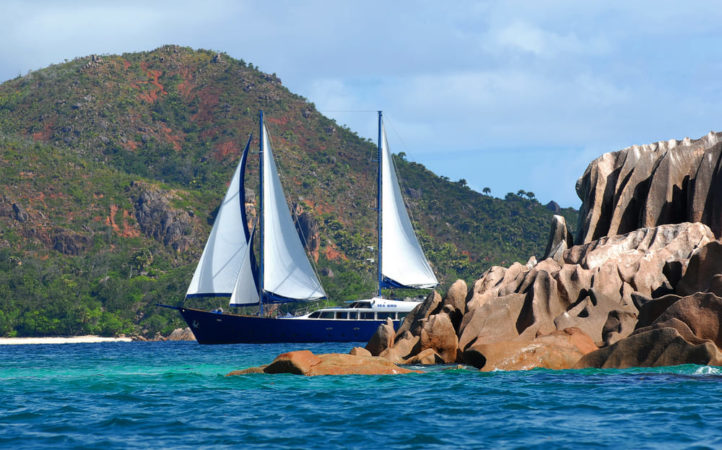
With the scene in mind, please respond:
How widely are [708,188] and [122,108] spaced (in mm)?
162767

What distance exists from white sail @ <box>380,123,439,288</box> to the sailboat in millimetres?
75

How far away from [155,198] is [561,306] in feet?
365

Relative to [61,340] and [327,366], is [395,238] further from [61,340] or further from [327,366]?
[61,340]

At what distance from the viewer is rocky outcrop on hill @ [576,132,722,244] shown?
32.2 meters

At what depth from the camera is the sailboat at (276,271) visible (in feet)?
217

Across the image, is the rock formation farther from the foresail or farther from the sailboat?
the foresail

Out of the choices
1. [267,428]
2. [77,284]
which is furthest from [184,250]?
[267,428]

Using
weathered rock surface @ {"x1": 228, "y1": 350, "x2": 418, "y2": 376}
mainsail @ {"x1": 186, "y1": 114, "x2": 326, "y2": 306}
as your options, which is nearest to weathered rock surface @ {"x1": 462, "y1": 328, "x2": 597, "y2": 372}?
weathered rock surface @ {"x1": 228, "y1": 350, "x2": 418, "y2": 376}

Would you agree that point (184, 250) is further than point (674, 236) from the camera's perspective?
Yes

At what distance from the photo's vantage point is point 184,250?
130375 millimetres

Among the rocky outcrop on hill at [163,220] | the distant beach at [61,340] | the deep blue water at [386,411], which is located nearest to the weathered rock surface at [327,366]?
the deep blue water at [386,411]

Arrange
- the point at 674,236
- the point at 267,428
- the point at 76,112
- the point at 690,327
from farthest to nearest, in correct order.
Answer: the point at 76,112, the point at 674,236, the point at 690,327, the point at 267,428

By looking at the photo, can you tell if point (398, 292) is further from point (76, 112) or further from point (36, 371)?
point (76, 112)

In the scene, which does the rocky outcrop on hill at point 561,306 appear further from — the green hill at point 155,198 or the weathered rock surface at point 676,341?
the green hill at point 155,198
